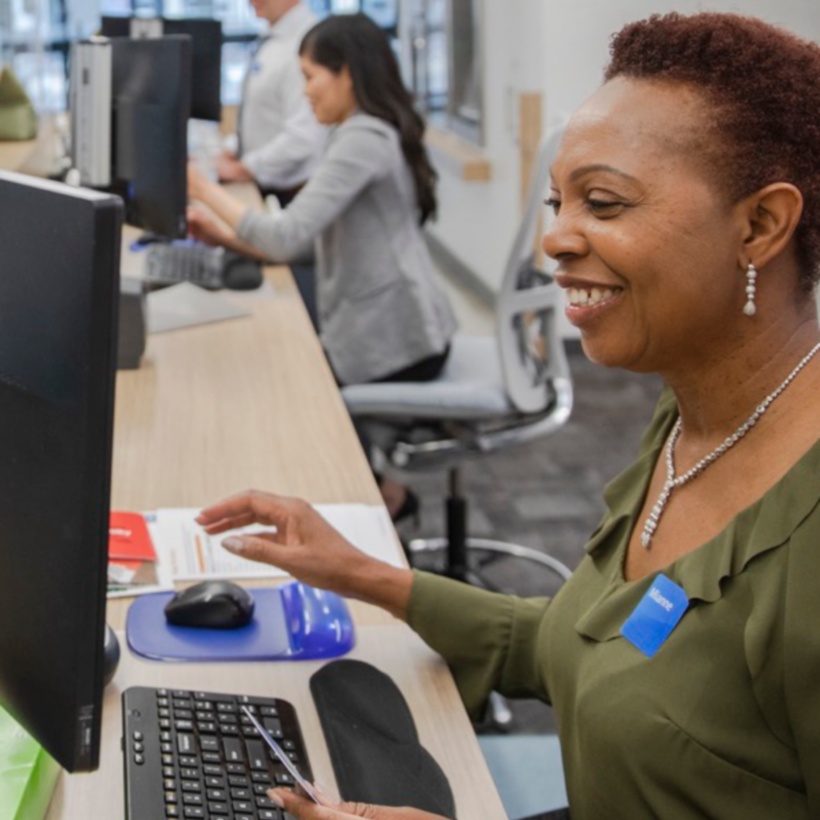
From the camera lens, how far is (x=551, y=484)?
3.76 meters

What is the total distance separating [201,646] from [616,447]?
9.25 ft

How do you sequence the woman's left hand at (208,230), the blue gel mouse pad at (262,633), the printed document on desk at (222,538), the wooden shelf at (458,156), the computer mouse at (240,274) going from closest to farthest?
the blue gel mouse pad at (262,633) → the printed document on desk at (222,538) → the computer mouse at (240,274) → the woman's left hand at (208,230) → the wooden shelf at (458,156)

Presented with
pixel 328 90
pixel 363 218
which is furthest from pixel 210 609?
pixel 328 90

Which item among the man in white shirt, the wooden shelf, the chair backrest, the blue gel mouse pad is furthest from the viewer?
the wooden shelf

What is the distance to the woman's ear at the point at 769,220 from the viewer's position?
3.42ft

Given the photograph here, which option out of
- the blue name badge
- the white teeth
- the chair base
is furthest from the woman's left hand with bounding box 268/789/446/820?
the chair base

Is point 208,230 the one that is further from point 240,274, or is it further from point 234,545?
point 234,545

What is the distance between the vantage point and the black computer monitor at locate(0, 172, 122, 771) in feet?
2.41

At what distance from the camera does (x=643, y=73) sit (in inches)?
43.6

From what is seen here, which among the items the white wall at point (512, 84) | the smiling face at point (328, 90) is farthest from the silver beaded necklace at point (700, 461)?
the white wall at point (512, 84)

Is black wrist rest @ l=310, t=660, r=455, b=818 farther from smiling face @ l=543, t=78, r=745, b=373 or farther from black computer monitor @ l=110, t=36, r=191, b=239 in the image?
black computer monitor @ l=110, t=36, r=191, b=239

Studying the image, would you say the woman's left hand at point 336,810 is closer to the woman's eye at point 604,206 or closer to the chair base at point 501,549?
the woman's eye at point 604,206

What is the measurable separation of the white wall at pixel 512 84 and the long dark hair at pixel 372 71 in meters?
0.62

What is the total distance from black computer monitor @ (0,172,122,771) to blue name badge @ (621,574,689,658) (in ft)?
1.50
